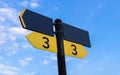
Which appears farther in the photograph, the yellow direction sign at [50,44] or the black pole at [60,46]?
the yellow direction sign at [50,44]

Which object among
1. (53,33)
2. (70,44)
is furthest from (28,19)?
(70,44)

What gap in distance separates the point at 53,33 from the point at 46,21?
290 mm

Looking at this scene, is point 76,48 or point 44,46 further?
point 76,48

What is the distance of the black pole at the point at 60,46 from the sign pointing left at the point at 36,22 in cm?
12

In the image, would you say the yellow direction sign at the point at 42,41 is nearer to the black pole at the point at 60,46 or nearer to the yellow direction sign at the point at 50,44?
the yellow direction sign at the point at 50,44

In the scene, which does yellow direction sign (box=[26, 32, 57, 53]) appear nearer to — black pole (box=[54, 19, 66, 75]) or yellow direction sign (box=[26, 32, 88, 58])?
yellow direction sign (box=[26, 32, 88, 58])

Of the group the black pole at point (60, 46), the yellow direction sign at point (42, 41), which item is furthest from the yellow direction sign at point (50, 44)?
the black pole at point (60, 46)

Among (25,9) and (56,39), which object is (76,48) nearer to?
(56,39)

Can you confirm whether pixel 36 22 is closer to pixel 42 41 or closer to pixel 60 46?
pixel 42 41

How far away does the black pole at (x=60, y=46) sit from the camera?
5418 mm

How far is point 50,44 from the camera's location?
5.76m

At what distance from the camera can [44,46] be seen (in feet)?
18.6

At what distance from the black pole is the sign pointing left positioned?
119 millimetres

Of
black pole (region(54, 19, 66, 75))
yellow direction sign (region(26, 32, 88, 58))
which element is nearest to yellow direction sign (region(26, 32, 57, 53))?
yellow direction sign (region(26, 32, 88, 58))
